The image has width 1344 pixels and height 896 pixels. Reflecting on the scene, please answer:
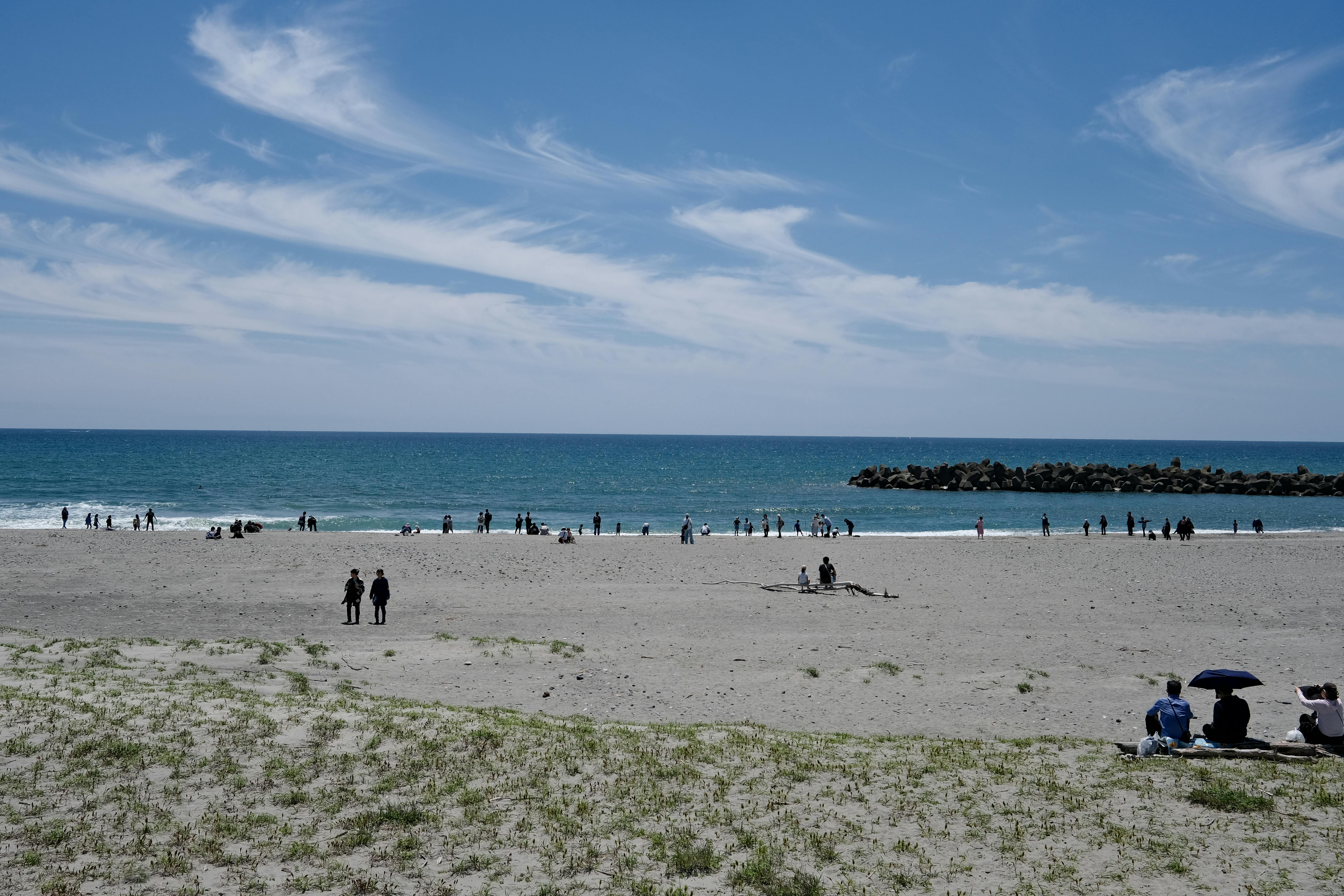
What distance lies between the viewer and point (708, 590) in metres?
28.1

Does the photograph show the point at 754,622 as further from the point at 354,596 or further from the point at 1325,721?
the point at 1325,721

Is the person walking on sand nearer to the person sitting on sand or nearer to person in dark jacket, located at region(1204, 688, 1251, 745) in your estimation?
the person sitting on sand

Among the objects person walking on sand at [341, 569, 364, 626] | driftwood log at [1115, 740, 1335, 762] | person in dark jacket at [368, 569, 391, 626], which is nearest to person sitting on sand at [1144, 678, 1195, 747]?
driftwood log at [1115, 740, 1335, 762]

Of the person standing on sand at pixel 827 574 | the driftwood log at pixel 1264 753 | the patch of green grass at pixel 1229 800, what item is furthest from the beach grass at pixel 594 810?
the person standing on sand at pixel 827 574

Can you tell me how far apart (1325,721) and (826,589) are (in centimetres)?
1777

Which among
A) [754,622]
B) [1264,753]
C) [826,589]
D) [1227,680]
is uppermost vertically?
[1227,680]

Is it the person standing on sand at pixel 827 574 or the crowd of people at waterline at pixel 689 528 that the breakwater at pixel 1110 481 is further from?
the person standing on sand at pixel 827 574

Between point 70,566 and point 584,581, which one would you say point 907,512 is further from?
point 70,566

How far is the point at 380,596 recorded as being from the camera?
2188cm

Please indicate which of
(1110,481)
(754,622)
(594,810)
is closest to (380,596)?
(754,622)

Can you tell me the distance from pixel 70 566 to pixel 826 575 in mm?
26952

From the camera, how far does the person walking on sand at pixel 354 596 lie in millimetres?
21812

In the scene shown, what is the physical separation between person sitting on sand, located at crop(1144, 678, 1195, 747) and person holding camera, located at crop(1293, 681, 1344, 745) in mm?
1368

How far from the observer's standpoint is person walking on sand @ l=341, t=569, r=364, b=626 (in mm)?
21812
